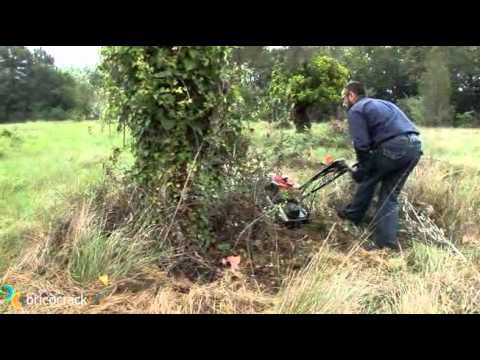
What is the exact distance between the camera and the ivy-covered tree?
13.3ft

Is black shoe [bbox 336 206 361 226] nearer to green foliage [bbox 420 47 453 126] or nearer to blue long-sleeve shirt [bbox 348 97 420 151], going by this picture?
blue long-sleeve shirt [bbox 348 97 420 151]

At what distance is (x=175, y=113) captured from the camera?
4.12 meters

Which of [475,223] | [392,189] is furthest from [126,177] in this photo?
[475,223]

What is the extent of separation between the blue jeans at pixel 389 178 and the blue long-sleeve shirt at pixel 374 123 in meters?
0.10

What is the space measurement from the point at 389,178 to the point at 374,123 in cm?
61

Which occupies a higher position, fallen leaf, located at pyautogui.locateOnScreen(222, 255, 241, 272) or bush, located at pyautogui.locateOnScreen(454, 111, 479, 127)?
bush, located at pyautogui.locateOnScreen(454, 111, 479, 127)

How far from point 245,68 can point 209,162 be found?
1.07 metres

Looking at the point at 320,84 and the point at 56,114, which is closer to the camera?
the point at 56,114

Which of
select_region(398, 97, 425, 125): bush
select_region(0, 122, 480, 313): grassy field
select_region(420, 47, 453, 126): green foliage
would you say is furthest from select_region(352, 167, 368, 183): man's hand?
select_region(420, 47, 453, 126): green foliage

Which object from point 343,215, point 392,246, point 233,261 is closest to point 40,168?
point 233,261

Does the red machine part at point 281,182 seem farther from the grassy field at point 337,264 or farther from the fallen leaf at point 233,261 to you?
the fallen leaf at point 233,261

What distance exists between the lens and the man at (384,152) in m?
4.93

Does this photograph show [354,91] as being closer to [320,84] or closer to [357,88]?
[357,88]

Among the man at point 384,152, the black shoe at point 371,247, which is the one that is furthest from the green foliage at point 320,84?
the black shoe at point 371,247
